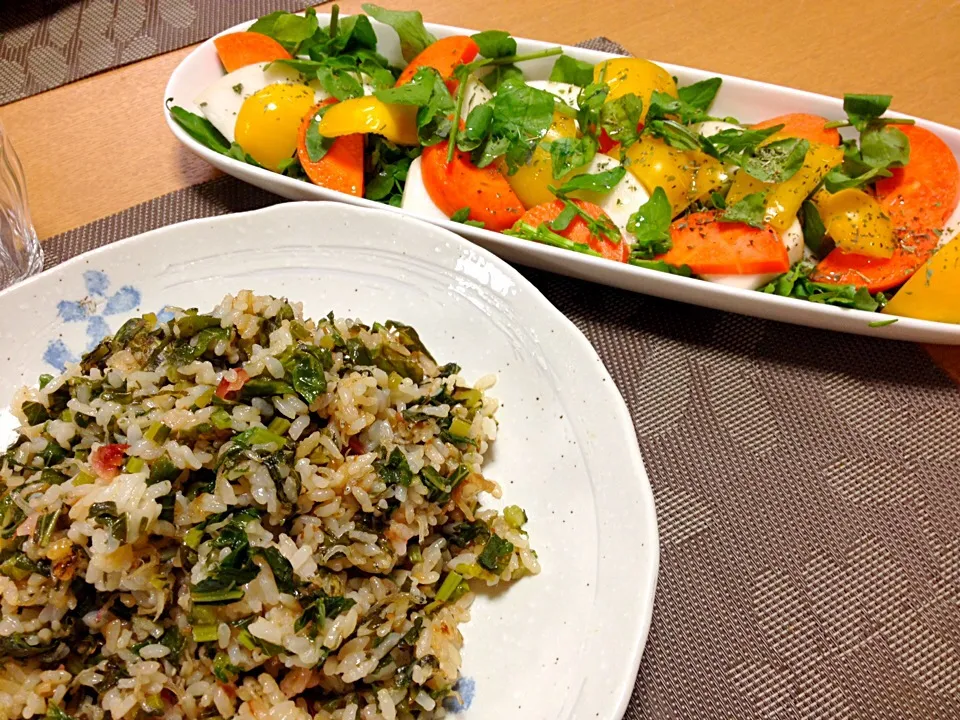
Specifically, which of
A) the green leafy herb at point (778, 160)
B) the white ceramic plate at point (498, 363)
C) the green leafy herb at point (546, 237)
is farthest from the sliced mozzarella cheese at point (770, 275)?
the white ceramic plate at point (498, 363)

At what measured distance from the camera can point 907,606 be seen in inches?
68.1

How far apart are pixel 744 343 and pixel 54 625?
1.93 meters

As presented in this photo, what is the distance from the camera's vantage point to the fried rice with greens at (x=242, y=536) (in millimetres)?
1349

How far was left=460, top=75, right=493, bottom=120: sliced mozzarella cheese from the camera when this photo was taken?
2250mm

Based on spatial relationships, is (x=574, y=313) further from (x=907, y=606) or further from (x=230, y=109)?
(x=230, y=109)

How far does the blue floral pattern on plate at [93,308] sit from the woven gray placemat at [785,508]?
511mm

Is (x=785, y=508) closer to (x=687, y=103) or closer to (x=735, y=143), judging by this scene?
(x=735, y=143)

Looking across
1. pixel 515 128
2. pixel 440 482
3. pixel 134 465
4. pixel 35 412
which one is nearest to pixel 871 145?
pixel 515 128

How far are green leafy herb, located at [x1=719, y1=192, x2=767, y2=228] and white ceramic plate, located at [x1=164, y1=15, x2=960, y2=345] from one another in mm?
238

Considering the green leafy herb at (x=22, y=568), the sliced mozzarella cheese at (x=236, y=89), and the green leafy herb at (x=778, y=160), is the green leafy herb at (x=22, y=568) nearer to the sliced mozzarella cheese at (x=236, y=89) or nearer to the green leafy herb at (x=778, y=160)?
the sliced mozzarella cheese at (x=236, y=89)

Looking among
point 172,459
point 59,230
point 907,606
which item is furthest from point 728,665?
point 59,230

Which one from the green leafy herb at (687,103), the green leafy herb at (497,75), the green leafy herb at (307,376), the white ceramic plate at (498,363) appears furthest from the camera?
the green leafy herb at (497,75)

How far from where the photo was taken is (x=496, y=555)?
154 centimetres

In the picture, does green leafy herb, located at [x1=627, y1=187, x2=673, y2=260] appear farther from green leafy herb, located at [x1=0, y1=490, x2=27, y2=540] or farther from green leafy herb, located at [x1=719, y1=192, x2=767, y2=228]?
green leafy herb, located at [x1=0, y1=490, x2=27, y2=540]
